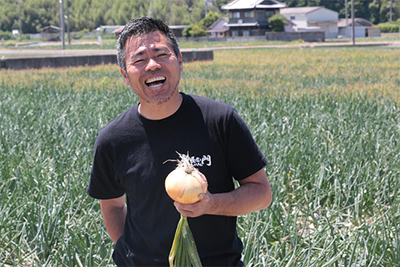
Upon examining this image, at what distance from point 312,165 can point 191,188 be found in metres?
3.16

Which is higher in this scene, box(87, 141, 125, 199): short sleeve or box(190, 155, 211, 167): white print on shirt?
box(190, 155, 211, 167): white print on shirt

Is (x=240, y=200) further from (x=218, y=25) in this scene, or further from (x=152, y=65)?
(x=218, y=25)

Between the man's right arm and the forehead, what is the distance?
0.63m

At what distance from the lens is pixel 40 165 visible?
4457 millimetres

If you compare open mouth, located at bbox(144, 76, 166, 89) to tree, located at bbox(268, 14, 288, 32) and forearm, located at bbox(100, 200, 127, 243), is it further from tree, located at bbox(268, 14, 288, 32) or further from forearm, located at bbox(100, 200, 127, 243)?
tree, located at bbox(268, 14, 288, 32)

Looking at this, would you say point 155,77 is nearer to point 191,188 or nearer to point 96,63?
point 191,188

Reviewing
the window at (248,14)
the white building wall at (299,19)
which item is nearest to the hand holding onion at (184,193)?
the window at (248,14)

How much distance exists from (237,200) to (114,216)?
1.99ft

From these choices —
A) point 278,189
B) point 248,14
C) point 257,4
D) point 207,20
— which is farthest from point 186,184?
point 207,20

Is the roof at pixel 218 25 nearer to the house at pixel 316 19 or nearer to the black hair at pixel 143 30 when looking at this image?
the house at pixel 316 19

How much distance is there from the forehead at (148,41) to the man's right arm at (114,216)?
625mm

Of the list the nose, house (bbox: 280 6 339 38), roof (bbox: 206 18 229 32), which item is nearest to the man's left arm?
the nose

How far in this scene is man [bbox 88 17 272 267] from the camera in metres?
Result: 1.91

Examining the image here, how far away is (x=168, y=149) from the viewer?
1.93 metres
